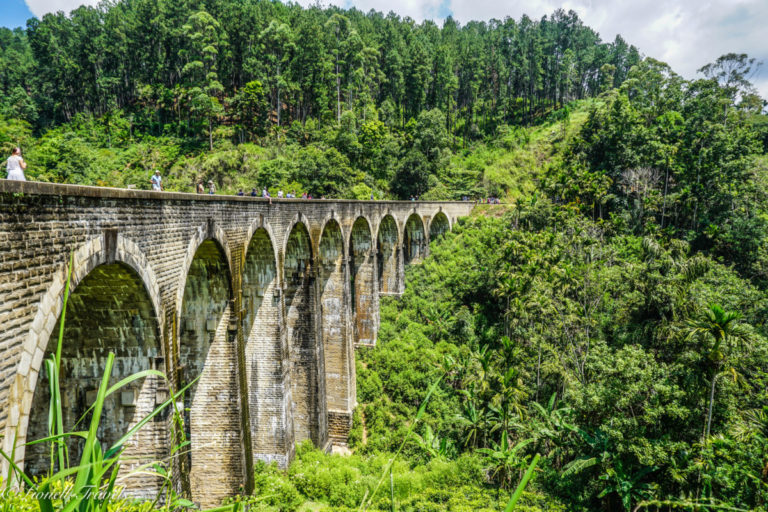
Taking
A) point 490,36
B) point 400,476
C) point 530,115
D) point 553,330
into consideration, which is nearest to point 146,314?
point 400,476

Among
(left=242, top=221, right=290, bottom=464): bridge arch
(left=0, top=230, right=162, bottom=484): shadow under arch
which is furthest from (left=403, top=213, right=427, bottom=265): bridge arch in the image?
(left=0, top=230, right=162, bottom=484): shadow under arch

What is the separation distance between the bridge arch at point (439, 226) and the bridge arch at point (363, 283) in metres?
16.4

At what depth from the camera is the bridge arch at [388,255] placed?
29984 millimetres

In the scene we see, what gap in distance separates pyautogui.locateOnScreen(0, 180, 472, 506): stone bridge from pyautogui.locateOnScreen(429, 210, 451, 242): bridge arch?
2115cm

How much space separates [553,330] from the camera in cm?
2191

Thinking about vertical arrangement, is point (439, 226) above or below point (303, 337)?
above

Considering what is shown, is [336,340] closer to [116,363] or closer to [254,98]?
[116,363]

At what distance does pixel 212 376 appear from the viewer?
11.0 metres

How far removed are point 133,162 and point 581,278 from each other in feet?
136

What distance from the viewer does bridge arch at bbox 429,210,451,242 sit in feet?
136

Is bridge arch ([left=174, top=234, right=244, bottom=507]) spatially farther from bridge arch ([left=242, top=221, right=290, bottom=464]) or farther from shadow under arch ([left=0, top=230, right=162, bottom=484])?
shadow under arch ([left=0, top=230, right=162, bottom=484])

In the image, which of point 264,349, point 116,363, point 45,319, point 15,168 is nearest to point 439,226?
point 264,349

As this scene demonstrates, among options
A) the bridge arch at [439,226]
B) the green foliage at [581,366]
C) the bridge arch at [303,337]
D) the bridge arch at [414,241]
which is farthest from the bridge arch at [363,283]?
the bridge arch at [439,226]

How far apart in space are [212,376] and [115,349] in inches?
141
